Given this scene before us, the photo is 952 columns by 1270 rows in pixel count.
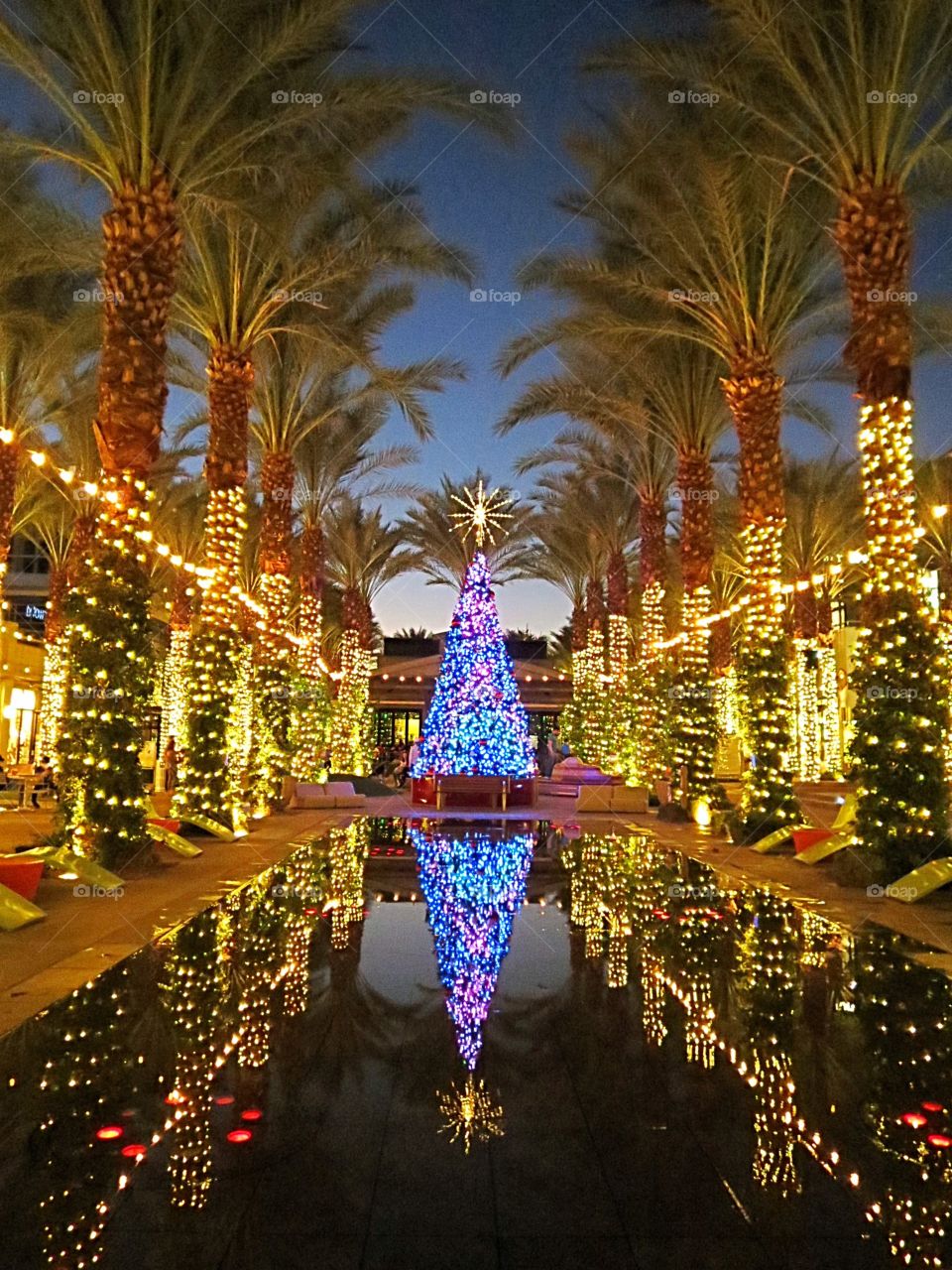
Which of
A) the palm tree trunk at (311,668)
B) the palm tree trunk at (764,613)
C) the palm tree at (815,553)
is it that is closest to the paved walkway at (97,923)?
the palm tree trunk at (764,613)

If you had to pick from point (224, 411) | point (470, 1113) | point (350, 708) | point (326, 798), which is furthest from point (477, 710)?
point (470, 1113)

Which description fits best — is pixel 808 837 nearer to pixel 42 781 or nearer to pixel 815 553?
pixel 815 553

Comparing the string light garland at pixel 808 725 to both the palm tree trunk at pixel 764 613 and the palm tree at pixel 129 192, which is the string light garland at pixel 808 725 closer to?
the palm tree trunk at pixel 764 613

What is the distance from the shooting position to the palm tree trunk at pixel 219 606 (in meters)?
16.1

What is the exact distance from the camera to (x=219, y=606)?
16.3 m

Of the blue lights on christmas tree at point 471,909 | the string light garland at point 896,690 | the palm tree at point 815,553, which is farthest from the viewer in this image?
the palm tree at point 815,553

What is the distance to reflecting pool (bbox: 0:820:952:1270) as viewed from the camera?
3.40 m

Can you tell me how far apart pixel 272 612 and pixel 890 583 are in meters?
12.8

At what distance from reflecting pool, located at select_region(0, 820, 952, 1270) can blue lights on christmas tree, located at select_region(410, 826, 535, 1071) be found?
5cm

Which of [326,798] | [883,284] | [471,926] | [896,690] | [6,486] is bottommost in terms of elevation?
[471,926]

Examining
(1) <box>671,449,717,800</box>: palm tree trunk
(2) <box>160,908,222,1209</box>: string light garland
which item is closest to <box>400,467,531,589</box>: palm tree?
(1) <box>671,449,717,800</box>: palm tree trunk

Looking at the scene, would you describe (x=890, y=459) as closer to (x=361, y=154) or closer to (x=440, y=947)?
(x=440, y=947)

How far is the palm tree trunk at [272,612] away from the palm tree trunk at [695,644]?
8.54 m

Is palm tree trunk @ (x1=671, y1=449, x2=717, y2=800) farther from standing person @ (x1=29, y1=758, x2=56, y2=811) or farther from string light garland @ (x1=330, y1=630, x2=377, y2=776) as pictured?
standing person @ (x1=29, y1=758, x2=56, y2=811)
